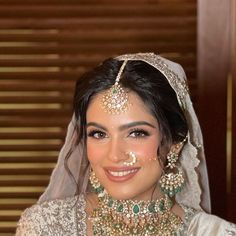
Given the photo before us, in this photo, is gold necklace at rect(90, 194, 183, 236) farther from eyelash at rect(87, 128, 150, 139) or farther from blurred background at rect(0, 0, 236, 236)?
blurred background at rect(0, 0, 236, 236)

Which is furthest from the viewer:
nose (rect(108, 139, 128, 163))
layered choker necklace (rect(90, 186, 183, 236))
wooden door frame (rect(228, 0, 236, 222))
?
wooden door frame (rect(228, 0, 236, 222))

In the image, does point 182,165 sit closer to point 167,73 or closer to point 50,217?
point 167,73

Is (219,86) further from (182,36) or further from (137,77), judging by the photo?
(137,77)

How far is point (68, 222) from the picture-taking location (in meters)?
1.93

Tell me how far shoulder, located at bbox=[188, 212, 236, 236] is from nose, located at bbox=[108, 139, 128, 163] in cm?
34

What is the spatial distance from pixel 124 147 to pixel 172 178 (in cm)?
22

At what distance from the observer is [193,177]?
2.07 meters

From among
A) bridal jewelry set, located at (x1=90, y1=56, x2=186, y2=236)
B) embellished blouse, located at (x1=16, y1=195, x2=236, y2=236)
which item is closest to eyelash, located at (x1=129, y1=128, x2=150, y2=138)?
bridal jewelry set, located at (x1=90, y1=56, x2=186, y2=236)

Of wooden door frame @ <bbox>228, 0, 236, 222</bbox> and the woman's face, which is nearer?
the woman's face

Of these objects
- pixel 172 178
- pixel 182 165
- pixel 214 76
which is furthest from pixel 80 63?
pixel 172 178

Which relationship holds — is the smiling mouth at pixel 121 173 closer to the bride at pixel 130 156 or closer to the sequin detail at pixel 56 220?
the bride at pixel 130 156

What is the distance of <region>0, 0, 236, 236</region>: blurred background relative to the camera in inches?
105

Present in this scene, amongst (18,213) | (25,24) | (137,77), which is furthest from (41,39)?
(137,77)

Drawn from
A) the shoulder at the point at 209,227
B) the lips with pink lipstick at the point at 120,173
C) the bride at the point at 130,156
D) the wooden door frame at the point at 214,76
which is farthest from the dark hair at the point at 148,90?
the wooden door frame at the point at 214,76
